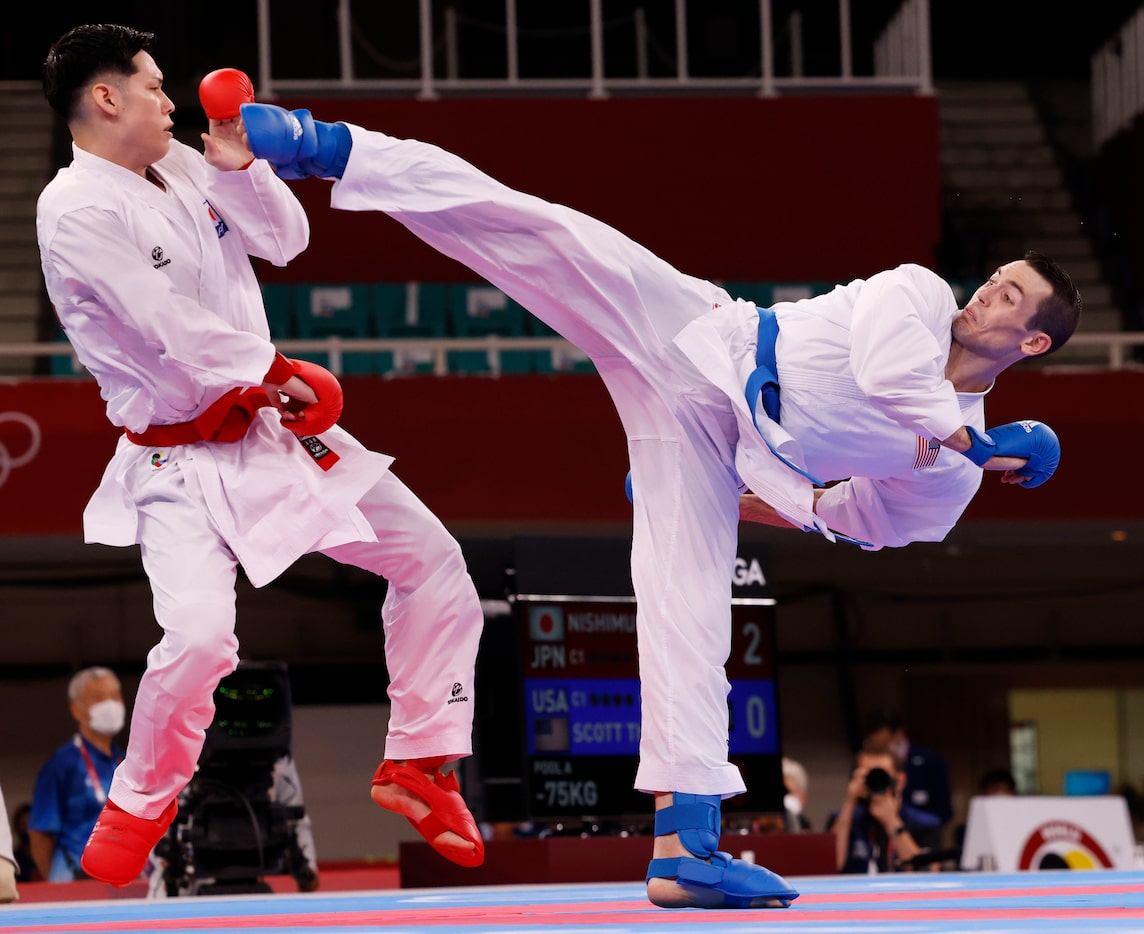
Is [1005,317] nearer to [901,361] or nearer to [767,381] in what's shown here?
[901,361]

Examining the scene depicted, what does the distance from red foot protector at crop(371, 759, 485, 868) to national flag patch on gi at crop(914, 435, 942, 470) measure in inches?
41.9

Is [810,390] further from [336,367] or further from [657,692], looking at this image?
[336,367]

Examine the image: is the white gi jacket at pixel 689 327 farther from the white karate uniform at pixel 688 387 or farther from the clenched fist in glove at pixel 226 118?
the clenched fist in glove at pixel 226 118

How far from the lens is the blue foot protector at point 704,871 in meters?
2.61

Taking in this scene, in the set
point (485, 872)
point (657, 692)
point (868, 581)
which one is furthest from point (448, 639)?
point (868, 581)

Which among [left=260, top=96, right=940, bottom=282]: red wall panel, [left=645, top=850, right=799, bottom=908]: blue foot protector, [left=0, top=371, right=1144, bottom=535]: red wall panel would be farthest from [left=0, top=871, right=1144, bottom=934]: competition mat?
[left=260, top=96, right=940, bottom=282]: red wall panel

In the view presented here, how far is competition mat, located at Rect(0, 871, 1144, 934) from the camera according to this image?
7.60 ft

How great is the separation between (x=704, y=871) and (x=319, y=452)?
1.05 metres

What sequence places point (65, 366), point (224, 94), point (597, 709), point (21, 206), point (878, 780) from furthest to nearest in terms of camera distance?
point (21, 206)
point (65, 366)
point (878, 780)
point (597, 709)
point (224, 94)

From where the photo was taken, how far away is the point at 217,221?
2.99 m

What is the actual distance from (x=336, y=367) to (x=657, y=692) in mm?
6602

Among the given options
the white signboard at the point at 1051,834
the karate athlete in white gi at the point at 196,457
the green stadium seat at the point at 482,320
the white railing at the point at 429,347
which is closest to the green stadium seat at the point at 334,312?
the white railing at the point at 429,347

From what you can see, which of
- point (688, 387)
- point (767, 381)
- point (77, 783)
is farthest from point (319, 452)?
point (77, 783)

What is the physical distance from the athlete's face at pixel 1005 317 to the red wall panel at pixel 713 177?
7.80 metres
